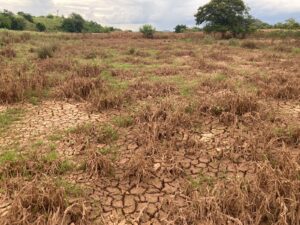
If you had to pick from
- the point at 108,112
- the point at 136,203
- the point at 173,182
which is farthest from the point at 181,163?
the point at 108,112

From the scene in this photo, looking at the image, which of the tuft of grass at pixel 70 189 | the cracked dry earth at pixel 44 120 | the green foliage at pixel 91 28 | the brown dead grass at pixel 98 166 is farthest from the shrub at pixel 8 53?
the green foliage at pixel 91 28

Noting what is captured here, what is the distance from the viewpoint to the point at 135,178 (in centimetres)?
372

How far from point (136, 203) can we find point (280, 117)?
358cm

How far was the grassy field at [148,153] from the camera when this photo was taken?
117 inches

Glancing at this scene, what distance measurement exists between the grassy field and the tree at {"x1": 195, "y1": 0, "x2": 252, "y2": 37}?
72.2ft

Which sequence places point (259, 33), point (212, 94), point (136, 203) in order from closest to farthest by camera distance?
point (136, 203) < point (212, 94) < point (259, 33)

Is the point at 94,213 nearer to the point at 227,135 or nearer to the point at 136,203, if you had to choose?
the point at 136,203

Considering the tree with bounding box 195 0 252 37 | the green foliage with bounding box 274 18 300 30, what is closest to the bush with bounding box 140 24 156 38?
the tree with bounding box 195 0 252 37

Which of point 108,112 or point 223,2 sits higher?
point 223,2

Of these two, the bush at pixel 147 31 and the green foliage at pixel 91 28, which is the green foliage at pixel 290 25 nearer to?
the bush at pixel 147 31

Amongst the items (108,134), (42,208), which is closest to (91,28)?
(108,134)

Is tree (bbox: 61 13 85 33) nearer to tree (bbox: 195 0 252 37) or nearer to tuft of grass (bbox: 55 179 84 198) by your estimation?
tree (bbox: 195 0 252 37)

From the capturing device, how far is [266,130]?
4.74 metres

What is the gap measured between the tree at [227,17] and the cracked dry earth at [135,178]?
24.4 m
